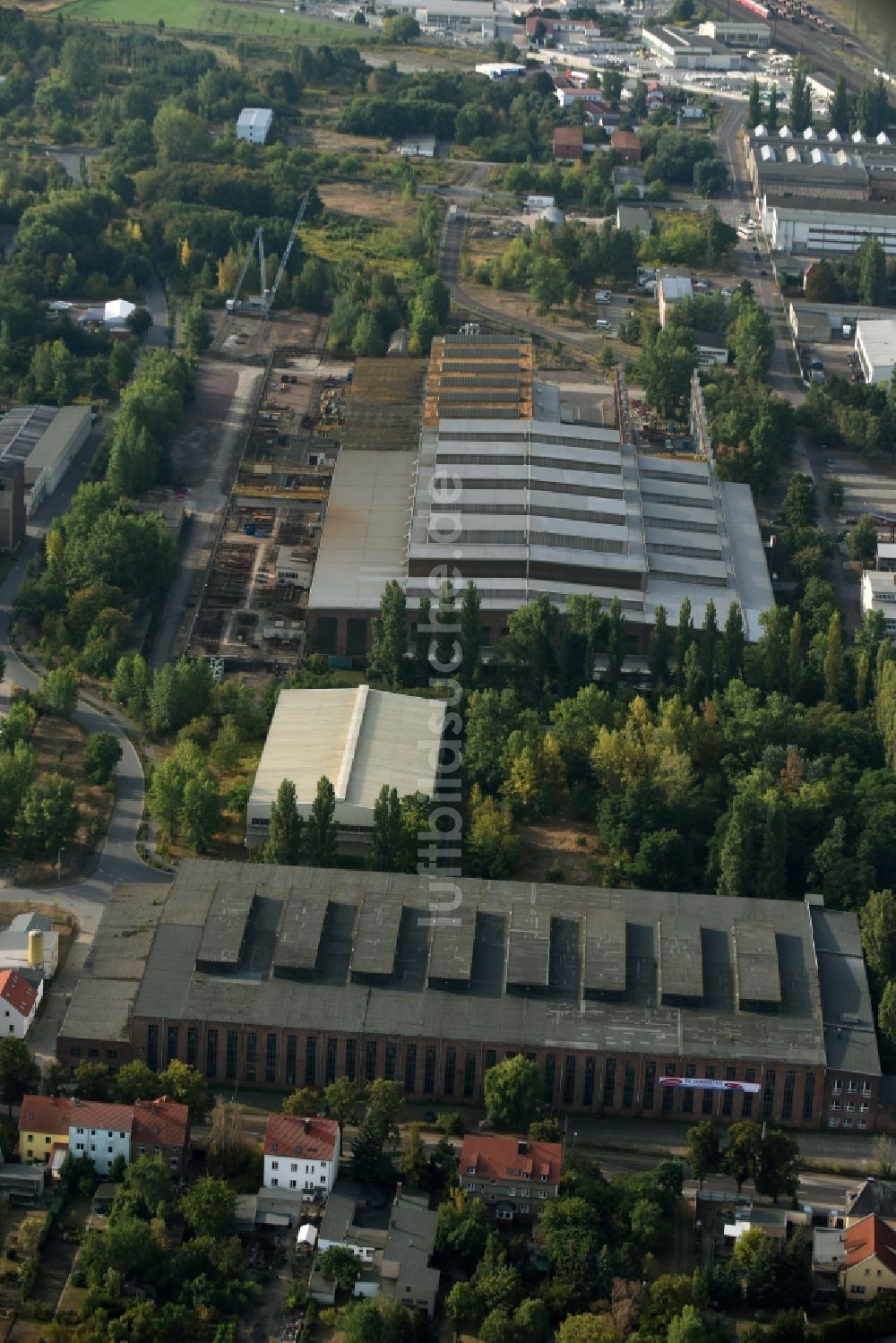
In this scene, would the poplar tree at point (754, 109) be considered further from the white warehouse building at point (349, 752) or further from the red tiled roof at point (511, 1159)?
the red tiled roof at point (511, 1159)

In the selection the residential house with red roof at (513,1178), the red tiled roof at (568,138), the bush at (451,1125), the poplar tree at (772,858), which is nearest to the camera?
the residential house with red roof at (513,1178)

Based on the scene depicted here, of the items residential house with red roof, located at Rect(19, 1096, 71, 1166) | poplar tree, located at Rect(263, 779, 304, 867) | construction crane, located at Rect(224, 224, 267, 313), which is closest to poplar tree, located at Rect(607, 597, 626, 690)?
poplar tree, located at Rect(263, 779, 304, 867)

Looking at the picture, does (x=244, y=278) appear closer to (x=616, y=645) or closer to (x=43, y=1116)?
(x=616, y=645)

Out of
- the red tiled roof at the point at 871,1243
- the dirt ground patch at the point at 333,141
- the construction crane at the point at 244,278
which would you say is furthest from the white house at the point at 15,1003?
the dirt ground patch at the point at 333,141

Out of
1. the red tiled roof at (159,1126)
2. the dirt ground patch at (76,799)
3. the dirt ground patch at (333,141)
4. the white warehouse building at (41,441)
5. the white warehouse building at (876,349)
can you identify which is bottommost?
the dirt ground patch at (333,141)

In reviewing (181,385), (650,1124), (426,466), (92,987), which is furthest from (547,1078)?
(181,385)

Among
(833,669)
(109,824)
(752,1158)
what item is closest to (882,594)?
(833,669)
